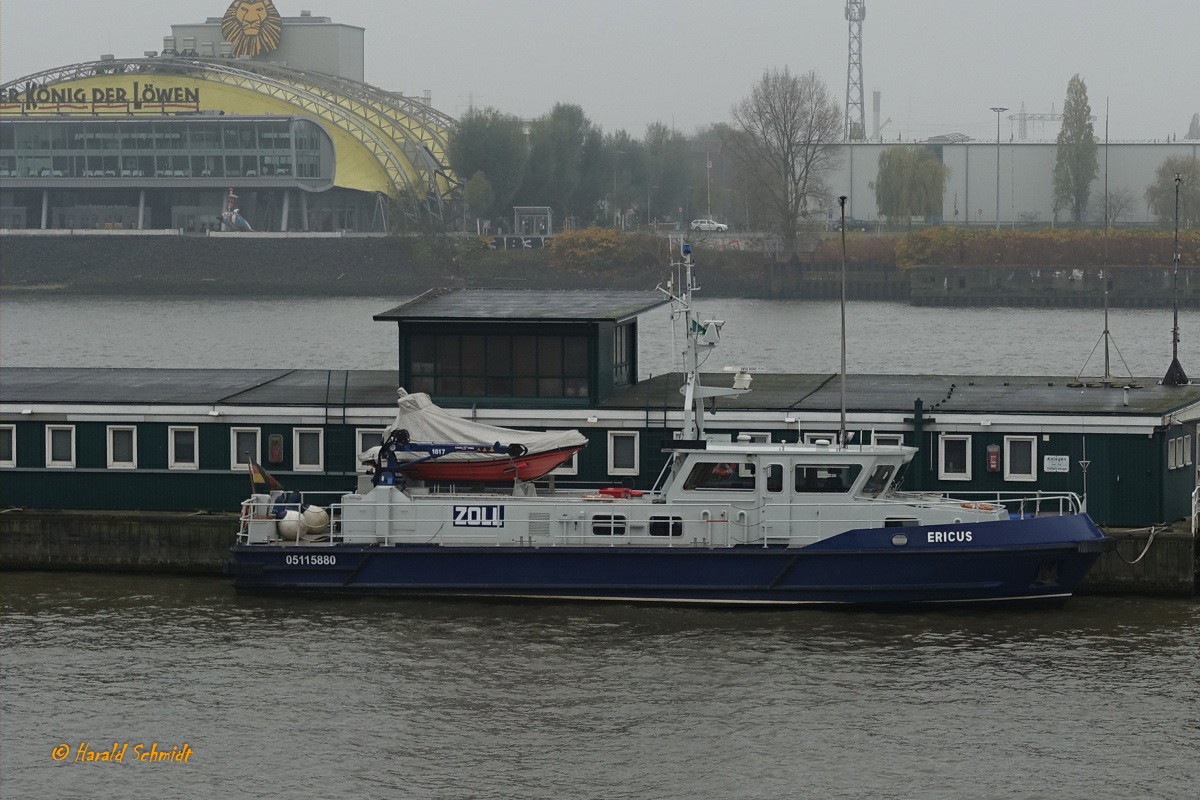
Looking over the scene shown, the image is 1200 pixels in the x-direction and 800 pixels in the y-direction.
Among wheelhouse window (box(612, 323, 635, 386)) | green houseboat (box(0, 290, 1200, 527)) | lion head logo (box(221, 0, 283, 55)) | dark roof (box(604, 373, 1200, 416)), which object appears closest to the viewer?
green houseboat (box(0, 290, 1200, 527))

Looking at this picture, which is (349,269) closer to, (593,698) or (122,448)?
(122,448)

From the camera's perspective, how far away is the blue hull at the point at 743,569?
2884 cm

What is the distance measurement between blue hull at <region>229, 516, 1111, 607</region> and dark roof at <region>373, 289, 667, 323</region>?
4749 mm

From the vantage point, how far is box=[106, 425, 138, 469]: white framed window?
1319 inches

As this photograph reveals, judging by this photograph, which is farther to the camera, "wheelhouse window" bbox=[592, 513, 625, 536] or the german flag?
the german flag

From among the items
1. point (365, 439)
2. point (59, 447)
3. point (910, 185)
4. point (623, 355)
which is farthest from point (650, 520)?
point (910, 185)

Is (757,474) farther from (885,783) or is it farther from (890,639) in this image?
(885,783)

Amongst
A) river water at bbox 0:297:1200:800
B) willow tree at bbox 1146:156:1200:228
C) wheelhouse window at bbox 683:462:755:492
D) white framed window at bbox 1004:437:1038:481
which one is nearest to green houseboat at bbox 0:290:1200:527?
white framed window at bbox 1004:437:1038:481

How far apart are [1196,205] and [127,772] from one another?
142 m

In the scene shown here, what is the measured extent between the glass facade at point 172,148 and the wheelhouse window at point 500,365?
446 ft

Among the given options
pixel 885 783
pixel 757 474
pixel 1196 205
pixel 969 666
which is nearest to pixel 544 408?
pixel 757 474

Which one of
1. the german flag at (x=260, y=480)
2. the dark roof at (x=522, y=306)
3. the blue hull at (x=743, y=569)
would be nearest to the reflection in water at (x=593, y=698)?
the blue hull at (x=743, y=569)

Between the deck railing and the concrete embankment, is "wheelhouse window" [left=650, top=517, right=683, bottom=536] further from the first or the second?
the concrete embankment

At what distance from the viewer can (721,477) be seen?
29.7m
